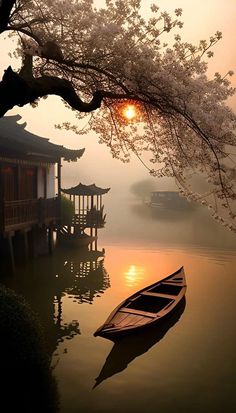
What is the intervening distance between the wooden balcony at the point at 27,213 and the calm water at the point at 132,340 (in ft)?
9.42

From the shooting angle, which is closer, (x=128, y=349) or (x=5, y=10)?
(x=5, y=10)

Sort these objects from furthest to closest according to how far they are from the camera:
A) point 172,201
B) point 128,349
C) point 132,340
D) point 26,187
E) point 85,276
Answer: point 172,201 → point 26,187 → point 85,276 → point 132,340 → point 128,349

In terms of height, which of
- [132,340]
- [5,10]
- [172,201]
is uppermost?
[5,10]

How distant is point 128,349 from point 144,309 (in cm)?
312

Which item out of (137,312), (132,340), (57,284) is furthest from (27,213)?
(132,340)

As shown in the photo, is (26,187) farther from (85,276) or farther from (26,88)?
(26,88)

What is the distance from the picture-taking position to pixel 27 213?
21.2 metres

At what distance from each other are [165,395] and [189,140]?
650cm

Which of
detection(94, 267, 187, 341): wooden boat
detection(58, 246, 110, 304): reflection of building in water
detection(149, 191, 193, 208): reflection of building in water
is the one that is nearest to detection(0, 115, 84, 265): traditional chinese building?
detection(58, 246, 110, 304): reflection of building in water

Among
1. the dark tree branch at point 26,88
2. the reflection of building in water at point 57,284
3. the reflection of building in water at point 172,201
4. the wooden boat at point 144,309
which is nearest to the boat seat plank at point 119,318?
the wooden boat at point 144,309

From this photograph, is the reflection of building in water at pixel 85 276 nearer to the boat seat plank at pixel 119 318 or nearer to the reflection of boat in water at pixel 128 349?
the boat seat plank at pixel 119 318

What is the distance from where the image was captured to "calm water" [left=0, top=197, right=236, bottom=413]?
30.6ft

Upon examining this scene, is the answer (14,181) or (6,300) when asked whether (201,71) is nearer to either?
(6,300)

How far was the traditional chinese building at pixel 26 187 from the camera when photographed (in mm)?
19625
